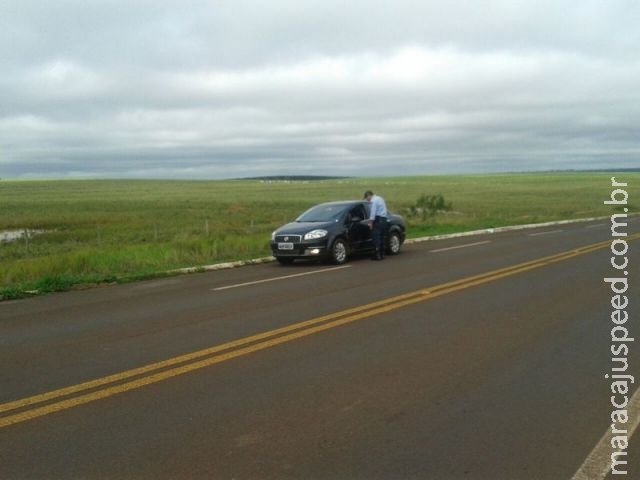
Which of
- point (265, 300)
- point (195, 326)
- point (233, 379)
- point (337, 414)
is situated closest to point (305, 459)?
point (337, 414)

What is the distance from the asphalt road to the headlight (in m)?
4.75

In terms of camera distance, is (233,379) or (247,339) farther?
(247,339)

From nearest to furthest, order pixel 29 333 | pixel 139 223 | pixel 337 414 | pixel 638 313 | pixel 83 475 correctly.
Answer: pixel 83 475 → pixel 337 414 → pixel 29 333 → pixel 638 313 → pixel 139 223

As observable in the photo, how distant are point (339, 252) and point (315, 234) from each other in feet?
2.61

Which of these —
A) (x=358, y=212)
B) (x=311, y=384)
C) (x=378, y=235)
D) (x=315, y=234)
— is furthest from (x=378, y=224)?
(x=311, y=384)

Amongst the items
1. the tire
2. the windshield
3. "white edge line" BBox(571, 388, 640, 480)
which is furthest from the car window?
"white edge line" BBox(571, 388, 640, 480)

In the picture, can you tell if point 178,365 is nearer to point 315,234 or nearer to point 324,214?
point 315,234

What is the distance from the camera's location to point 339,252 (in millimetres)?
16750

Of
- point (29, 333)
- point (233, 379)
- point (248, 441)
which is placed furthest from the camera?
point (29, 333)

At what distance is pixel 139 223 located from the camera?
1674 inches

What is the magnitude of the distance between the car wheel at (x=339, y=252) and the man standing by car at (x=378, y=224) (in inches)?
36.0

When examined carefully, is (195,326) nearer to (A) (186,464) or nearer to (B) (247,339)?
(B) (247,339)

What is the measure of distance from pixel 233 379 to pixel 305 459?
1.92 metres

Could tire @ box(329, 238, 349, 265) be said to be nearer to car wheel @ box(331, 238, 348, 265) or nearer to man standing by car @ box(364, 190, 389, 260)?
car wheel @ box(331, 238, 348, 265)
